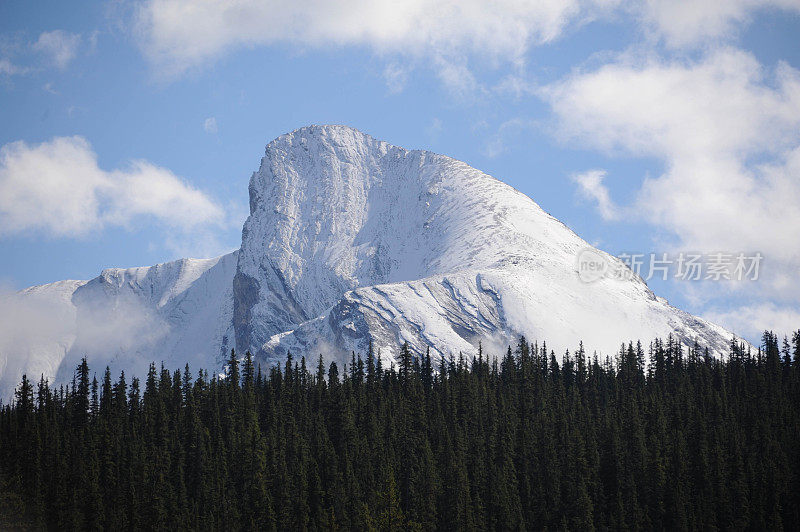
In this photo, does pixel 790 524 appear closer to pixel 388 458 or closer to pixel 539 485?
pixel 539 485

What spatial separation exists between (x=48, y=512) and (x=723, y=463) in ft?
351

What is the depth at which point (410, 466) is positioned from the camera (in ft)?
548

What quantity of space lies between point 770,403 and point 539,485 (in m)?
54.5

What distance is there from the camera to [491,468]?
16512 cm

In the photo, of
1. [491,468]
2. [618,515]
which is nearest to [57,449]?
[491,468]

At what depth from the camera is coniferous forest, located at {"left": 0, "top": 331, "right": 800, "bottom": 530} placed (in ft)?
511

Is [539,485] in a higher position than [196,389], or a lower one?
lower

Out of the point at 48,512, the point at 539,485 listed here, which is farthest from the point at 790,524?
the point at 48,512

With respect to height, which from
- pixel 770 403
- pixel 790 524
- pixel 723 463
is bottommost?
pixel 790 524

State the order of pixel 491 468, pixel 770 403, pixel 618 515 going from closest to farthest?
pixel 618 515 → pixel 491 468 → pixel 770 403

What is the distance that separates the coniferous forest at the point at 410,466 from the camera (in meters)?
156

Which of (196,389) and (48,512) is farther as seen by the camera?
(196,389)

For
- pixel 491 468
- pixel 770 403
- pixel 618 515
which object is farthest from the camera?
pixel 770 403

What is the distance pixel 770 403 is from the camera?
625 feet
